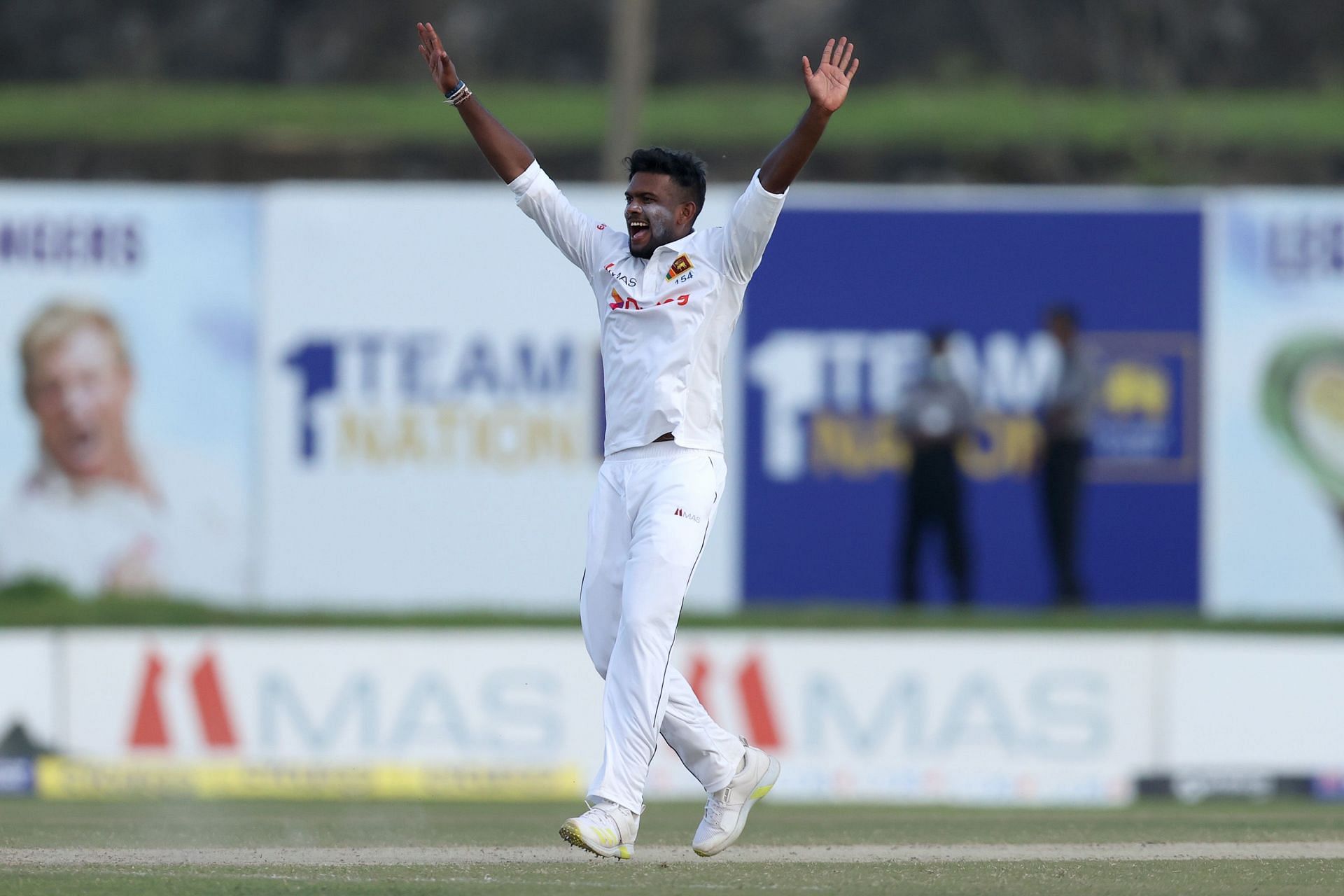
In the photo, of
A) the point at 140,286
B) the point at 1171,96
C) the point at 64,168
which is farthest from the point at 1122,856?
the point at 1171,96

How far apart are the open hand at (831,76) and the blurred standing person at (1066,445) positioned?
34.7 feet

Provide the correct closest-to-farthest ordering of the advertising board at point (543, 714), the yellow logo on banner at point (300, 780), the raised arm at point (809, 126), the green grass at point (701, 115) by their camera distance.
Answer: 1. the raised arm at point (809, 126)
2. the yellow logo on banner at point (300, 780)
3. the advertising board at point (543, 714)
4. the green grass at point (701, 115)

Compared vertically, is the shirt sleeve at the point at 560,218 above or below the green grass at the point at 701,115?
below

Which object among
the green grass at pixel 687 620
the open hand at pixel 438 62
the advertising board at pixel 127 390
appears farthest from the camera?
the advertising board at pixel 127 390

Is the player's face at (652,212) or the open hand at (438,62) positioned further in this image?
the open hand at (438,62)

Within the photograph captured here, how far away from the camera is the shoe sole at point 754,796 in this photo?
22.2ft

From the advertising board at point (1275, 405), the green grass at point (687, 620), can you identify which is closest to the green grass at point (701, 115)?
the advertising board at point (1275, 405)

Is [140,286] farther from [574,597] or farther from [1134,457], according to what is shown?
[1134,457]

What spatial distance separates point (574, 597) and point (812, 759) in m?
4.65

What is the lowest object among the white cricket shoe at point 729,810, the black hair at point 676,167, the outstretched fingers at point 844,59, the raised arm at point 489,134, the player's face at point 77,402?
the white cricket shoe at point 729,810

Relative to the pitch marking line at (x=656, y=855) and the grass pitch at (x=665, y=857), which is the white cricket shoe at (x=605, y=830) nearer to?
the grass pitch at (x=665, y=857)

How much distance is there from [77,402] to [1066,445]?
7.16 meters

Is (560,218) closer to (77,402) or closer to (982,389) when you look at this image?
(982,389)

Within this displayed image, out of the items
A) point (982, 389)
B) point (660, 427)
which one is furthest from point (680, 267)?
point (982, 389)
